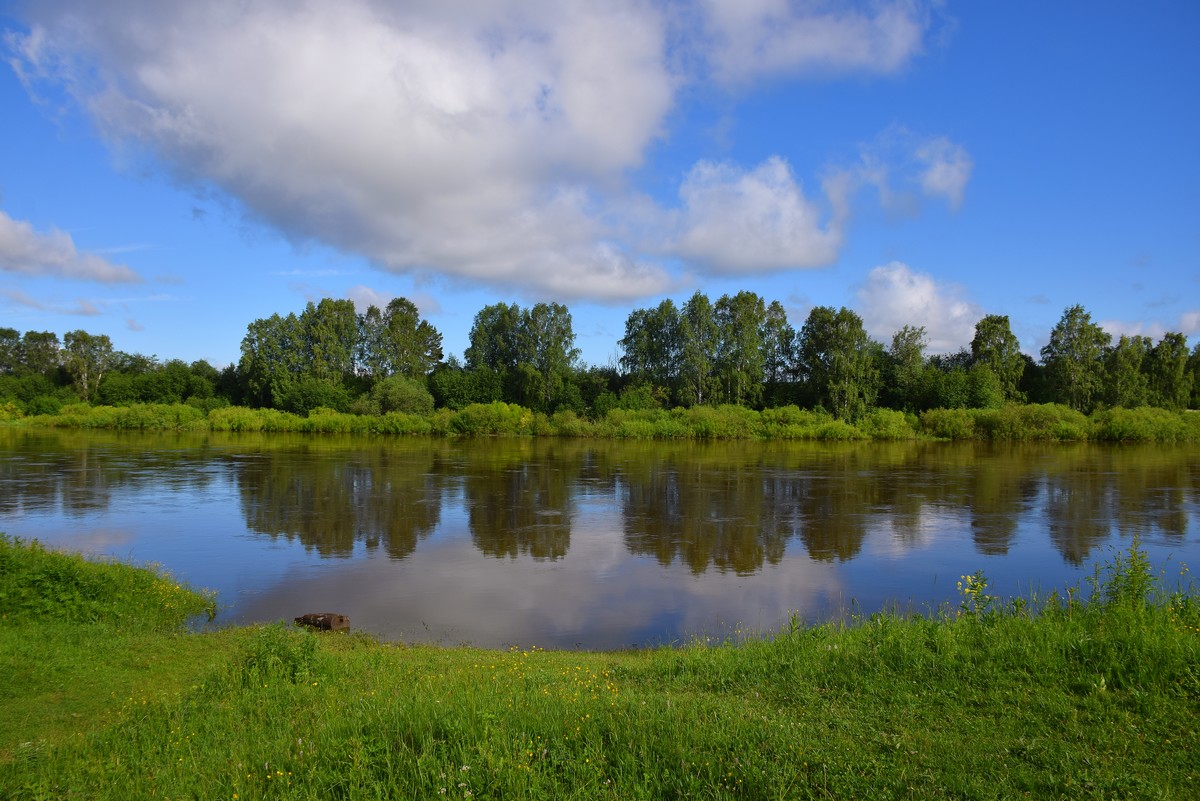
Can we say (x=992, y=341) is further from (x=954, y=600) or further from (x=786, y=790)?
(x=786, y=790)

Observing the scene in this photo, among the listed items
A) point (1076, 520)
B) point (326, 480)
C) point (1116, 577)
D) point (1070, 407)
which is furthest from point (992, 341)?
point (1116, 577)

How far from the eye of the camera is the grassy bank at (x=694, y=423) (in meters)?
59.2

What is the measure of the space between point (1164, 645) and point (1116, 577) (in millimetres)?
3530

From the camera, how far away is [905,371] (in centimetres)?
7038

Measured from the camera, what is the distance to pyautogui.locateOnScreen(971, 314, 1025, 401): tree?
69.2 meters

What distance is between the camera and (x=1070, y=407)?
6588cm

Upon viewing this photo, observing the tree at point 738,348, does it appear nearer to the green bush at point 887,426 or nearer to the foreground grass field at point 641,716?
the green bush at point 887,426

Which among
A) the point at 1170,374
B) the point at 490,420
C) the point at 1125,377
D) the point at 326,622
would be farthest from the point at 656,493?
the point at 1170,374

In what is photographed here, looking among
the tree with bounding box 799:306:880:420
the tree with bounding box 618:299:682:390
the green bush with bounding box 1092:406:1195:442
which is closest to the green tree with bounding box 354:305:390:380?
the tree with bounding box 618:299:682:390

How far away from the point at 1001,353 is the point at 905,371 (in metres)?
9.33

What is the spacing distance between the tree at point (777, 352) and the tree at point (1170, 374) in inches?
1265

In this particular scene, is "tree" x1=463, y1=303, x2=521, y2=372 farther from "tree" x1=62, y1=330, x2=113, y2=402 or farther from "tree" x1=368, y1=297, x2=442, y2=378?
"tree" x1=62, y1=330, x2=113, y2=402

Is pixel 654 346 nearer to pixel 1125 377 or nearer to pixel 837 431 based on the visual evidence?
pixel 837 431

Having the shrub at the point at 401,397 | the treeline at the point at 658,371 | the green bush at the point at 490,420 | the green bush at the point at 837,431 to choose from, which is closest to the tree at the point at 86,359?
the treeline at the point at 658,371
